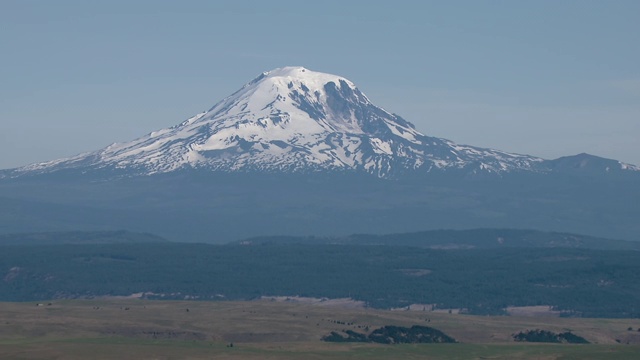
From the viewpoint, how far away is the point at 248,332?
11719cm

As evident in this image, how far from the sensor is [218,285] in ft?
589

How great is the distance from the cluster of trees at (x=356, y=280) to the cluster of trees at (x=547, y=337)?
35.2 meters

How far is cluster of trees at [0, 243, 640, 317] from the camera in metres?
169

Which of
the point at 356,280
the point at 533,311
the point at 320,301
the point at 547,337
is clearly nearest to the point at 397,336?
the point at 547,337

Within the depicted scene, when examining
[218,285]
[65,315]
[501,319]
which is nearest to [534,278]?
[218,285]

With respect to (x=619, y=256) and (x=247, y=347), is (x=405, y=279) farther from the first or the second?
(x=247, y=347)

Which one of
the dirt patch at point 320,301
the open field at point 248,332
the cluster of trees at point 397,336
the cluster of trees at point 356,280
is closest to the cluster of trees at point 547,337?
the open field at point 248,332

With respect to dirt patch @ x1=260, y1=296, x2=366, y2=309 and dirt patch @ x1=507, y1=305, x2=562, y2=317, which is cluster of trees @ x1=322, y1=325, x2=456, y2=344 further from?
dirt patch @ x1=260, y1=296, x2=366, y2=309

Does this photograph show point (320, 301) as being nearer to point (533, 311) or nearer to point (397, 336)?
point (533, 311)

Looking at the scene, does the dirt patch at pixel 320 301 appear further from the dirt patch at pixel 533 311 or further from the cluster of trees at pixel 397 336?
the cluster of trees at pixel 397 336

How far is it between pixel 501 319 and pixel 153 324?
102 ft

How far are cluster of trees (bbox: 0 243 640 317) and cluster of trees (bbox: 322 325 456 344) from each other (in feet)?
144

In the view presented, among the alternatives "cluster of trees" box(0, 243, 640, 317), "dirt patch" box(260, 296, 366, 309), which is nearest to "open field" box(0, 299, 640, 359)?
"dirt patch" box(260, 296, 366, 309)

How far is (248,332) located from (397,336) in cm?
1064
